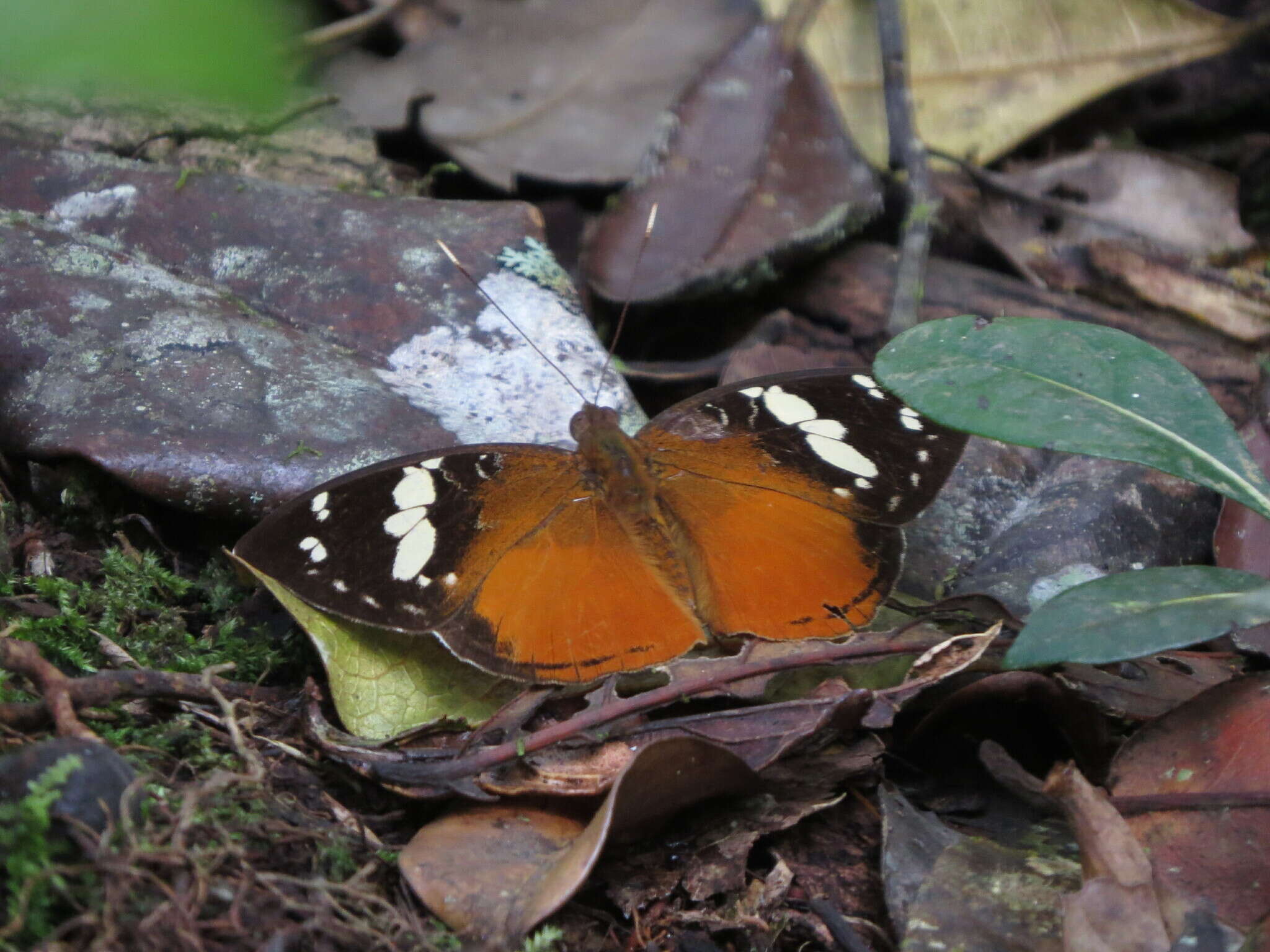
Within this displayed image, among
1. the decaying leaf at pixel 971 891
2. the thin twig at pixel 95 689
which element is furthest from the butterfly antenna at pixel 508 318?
the decaying leaf at pixel 971 891

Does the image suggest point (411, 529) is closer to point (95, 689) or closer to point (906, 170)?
point (95, 689)

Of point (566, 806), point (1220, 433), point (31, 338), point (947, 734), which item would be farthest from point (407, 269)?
point (1220, 433)

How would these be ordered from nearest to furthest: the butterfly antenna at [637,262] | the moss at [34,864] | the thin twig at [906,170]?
1. the moss at [34,864]
2. the butterfly antenna at [637,262]
3. the thin twig at [906,170]

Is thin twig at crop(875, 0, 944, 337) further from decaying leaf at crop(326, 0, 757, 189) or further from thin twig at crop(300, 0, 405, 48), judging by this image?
thin twig at crop(300, 0, 405, 48)

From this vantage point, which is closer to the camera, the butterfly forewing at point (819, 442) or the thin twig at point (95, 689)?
the thin twig at point (95, 689)

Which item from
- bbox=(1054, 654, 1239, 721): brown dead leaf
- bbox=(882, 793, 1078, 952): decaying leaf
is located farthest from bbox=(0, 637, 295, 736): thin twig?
bbox=(1054, 654, 1239, 721): brown dead leaf

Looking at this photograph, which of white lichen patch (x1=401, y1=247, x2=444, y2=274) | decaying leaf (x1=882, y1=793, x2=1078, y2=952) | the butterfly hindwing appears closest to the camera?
decaying leaf (x1=882, y1=793, x2=1078, y2=952)

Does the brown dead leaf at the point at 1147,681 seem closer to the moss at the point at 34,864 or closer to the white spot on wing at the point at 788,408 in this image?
the white spot on wing at the point at 788,408
